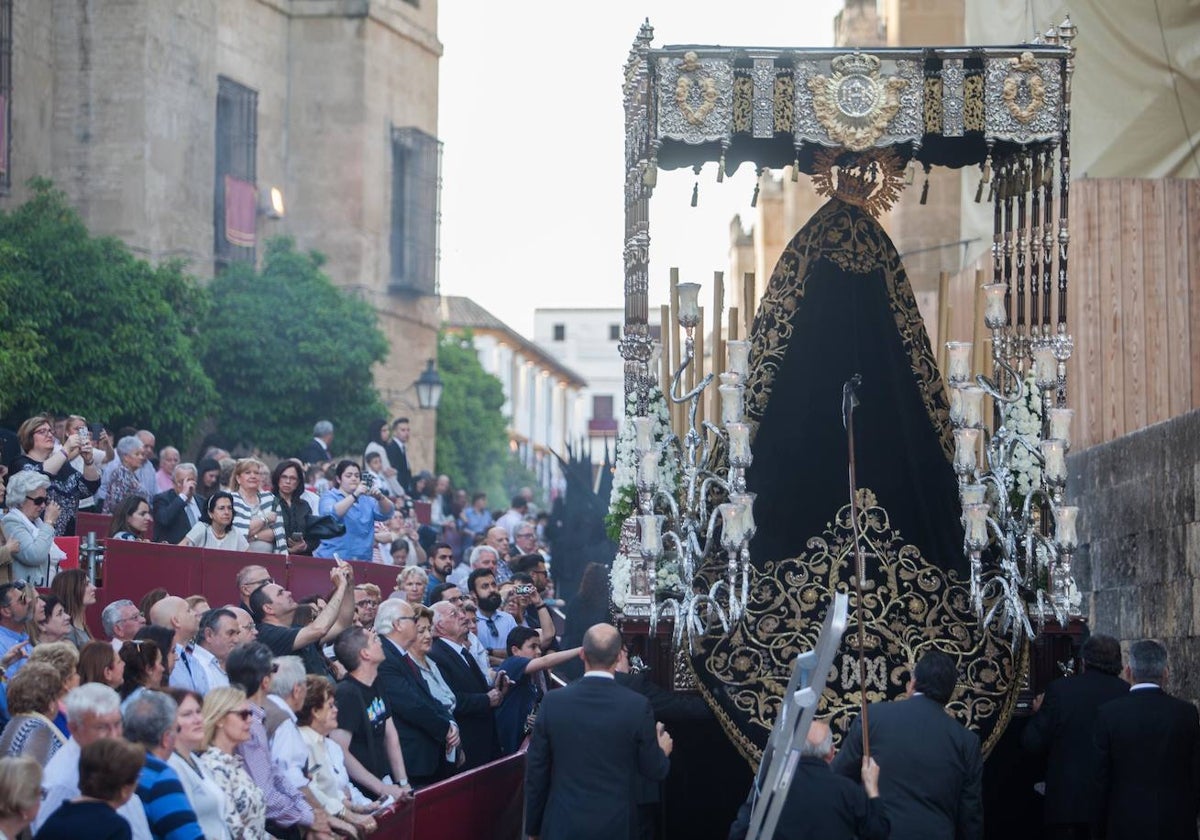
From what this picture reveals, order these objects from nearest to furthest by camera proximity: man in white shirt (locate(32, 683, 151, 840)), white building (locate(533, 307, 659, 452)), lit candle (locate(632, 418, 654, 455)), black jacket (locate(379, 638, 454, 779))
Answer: man in white shirt (locate(32, 683, 151, 840)) → black jacket (locate(379, 638, 454, 779)) → lit candle (locate(632, 418, 654, 455)) → white building (locate(533, 307, 659, 452))

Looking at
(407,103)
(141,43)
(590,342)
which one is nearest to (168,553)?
(141,43)

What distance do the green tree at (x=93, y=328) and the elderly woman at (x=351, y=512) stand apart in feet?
24.2

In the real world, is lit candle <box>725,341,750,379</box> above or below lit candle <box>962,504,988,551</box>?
above

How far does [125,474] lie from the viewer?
15031 millimetres

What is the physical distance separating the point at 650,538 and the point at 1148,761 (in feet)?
9.25

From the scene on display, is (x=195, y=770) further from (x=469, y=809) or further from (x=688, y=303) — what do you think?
(x=688, y=303)

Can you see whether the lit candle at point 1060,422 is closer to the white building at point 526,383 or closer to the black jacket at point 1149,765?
the black jacket at point 1149,765

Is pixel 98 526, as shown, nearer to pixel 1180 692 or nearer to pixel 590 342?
pixel 1180 692

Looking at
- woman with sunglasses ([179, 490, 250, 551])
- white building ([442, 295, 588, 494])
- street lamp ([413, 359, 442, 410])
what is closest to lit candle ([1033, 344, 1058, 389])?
woman with sunglasses ([179, 490, 250, 551])

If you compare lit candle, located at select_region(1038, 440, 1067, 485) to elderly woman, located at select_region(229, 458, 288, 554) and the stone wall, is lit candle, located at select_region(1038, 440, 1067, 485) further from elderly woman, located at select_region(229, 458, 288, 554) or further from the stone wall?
elderly woman, located at select_region(229, 458, 288, 554)

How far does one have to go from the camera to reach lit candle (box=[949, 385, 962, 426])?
11328 millimetres

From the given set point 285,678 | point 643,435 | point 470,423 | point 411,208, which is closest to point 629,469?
point 643,435

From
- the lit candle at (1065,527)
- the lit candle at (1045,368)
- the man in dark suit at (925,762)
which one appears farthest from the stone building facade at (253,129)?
the man in dark suit at (925,762)

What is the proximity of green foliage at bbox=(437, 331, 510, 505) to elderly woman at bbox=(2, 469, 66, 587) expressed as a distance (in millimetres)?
34493
